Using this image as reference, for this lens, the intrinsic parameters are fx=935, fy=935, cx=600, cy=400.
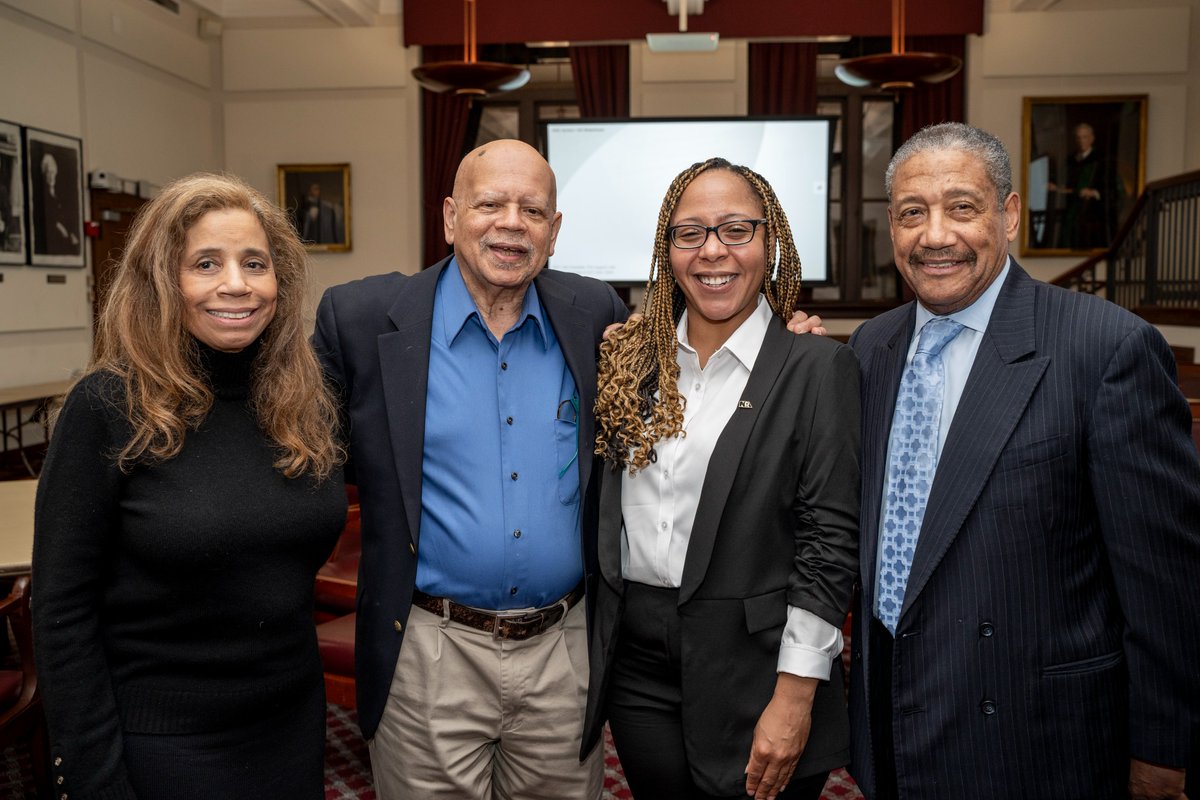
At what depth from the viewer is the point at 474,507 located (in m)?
1.94

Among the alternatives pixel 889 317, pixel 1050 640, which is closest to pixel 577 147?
pixel 889 317

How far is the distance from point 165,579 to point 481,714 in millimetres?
740

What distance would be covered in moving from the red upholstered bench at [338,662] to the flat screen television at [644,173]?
608 cm

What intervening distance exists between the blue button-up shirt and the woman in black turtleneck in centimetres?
28

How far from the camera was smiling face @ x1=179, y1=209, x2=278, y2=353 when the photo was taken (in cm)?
159

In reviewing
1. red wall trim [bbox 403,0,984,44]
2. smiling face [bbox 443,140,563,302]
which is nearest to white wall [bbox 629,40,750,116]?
red wall trim [bbox 403,0,984,44]

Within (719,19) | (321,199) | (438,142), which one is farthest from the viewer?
(321,199)

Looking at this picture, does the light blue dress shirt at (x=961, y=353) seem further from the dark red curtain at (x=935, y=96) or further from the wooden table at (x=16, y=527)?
the dark red curtain at (x=935, y=96)

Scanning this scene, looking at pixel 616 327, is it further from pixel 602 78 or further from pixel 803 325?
pixel 602 78

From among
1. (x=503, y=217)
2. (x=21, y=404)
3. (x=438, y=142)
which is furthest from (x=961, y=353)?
(x=438, y=142)

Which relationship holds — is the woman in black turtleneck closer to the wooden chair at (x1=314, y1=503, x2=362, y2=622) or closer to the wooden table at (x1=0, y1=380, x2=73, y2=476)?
the wooden chair at (x1=314, y1=503, x2=362, y2=622)

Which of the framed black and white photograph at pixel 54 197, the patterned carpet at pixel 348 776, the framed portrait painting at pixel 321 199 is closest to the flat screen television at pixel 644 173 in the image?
the framed portrait painting at pixel 321 199

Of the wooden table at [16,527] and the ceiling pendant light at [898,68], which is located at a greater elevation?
the ceiling pendant light at [898,68]

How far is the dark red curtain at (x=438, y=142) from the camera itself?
9914mm
